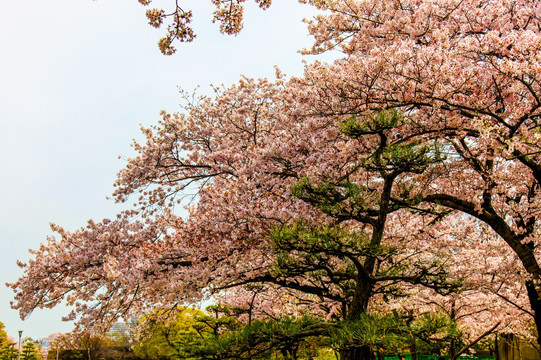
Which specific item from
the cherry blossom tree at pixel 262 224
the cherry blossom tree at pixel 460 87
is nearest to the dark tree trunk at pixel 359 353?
the cherry blossom tree at pixel 262 224

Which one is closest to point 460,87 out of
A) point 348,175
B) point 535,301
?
point 348,175

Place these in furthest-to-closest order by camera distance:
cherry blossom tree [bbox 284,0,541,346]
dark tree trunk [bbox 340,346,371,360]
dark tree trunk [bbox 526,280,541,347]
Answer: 1. dark tree trunk [bbox 526,280,541,347]
2. cherry blossom tree [bbox 284,0,541,346]
3. dark tree trunk [bbox 340,346,371,360]

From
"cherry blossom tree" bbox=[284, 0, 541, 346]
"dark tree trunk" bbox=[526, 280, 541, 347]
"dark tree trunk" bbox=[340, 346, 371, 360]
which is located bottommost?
"dark tree trunk" bbox=[340, 346, 371, 360]

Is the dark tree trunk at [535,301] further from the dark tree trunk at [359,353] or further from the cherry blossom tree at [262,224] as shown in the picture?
the dark tree trunk at [359,353]

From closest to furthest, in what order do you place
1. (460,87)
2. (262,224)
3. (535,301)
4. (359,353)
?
(359,353) → (460,87) → (262,224) → (535,301)

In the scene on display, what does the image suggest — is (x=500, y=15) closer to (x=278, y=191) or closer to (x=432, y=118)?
(x=432, y=118)

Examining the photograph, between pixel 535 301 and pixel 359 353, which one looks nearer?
pixel 359 353

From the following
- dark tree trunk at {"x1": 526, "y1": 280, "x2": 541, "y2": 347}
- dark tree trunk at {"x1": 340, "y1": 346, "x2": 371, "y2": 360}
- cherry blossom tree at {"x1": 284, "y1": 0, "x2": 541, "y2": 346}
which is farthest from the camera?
dark tree trunk at {"x1": 526, "y1": 280, "x2": 541, "y2": 347}

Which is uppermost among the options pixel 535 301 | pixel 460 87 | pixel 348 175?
pixel 460 87

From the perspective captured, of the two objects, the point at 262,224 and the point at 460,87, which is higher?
the point at 460,87

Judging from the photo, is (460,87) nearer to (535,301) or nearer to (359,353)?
(359,353)

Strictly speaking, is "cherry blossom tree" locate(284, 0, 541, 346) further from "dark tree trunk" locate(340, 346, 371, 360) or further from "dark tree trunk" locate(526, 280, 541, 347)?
"dark tree trunk" locate(340, 346, 371, 360)

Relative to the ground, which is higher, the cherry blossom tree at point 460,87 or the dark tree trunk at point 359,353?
the cherry blossom tree at point 460,87

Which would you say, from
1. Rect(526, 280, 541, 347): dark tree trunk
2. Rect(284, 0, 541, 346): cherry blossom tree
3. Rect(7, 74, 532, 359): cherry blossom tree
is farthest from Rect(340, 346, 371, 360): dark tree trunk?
Rect(526, 280, 541, 347): dark tree trunk
